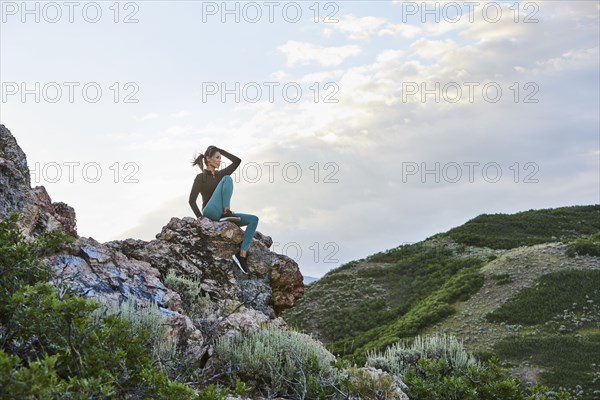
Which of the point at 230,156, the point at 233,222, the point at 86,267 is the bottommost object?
the point at 86,267

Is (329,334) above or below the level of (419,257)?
below

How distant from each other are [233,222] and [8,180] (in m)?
5.17

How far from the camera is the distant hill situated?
24516 mm

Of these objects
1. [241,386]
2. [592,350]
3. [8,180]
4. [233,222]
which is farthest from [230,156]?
[592,350]

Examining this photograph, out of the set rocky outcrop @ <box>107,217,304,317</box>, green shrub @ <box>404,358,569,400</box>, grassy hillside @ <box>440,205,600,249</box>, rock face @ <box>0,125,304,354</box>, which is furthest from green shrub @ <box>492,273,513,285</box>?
green shrub @ <box>404,358,569,400</box>

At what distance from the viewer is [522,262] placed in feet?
109

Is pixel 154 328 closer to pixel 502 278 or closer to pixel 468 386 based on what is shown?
pixel 468 386

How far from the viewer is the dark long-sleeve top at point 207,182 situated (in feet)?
48.9

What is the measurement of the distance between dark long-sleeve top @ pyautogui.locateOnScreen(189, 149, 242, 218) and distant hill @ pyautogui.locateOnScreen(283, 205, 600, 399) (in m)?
6.98

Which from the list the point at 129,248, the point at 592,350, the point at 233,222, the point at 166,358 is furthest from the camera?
the point at 592,350

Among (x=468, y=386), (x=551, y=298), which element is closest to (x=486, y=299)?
(x=551, y=298)

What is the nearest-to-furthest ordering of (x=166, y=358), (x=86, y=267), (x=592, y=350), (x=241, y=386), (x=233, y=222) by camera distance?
1. (x=241, y=386)
2. (x=166, y=358)
3. (x=86, y=267)
4. (x=233, y=222)
5. (x=592, y=350)

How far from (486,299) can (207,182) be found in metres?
19.9

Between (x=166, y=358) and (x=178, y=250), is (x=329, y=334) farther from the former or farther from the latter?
(x=166, y=358)
